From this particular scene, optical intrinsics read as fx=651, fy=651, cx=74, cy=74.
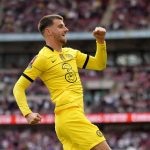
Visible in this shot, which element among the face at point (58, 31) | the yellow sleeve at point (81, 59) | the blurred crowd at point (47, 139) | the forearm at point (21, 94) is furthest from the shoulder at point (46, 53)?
the blurred crowd at point (47, 139)

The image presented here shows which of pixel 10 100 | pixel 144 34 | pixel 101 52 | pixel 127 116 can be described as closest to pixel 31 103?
pixel 10 100

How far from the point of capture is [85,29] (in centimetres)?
2645

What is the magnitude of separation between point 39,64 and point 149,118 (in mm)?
16223

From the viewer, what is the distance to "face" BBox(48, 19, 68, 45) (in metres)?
7.71

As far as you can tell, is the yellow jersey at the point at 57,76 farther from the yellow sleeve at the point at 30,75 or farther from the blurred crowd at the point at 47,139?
the blurred crowd at the point at 47,139

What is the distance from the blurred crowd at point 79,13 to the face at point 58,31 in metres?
18.3

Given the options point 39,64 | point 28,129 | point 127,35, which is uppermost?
point 39,64

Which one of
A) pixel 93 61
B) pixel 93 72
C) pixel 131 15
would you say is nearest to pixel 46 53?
pixel 93 61

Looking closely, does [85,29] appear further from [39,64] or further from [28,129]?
[39,64]

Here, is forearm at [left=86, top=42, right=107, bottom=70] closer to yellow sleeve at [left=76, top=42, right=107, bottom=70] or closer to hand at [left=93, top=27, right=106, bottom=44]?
yellow sleeve at [left=76, top=42, right=107, bottom=70]

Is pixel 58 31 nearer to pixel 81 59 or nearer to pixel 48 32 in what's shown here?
pixel 48 32

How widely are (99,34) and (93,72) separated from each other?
1813cm

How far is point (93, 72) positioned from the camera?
1018 inches

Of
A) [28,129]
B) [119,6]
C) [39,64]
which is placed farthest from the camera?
[119,6]
